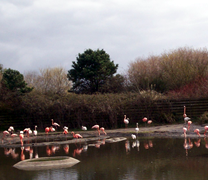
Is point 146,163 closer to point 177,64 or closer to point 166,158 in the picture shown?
point 166,158

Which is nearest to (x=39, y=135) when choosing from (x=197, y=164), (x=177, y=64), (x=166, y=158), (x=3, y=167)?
(x=3, y=167)

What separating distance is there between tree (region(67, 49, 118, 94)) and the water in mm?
16159

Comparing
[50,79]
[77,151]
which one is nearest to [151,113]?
[77,151]

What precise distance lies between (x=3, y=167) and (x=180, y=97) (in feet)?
49.6

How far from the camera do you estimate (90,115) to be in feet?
71.5

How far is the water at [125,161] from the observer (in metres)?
8.64

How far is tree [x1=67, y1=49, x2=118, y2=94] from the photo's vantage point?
30734 millimetres

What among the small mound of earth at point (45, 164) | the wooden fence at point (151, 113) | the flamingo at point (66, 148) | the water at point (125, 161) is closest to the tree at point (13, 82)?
the wooden fence at point (151, 113)

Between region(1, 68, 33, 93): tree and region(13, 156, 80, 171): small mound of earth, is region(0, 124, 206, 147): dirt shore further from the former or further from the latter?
region(1, 68, 33, 93): tree

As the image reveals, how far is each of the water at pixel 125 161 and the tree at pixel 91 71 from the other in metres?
16.2

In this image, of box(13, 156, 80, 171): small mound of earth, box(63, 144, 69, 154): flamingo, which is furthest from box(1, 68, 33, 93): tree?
box(13, 156, 80, 171): small mound of earth

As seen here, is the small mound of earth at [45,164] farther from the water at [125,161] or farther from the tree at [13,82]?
the tree at [13,82]

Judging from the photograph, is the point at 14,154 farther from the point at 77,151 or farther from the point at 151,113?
the point at 151,113

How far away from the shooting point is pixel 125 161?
414 inches
